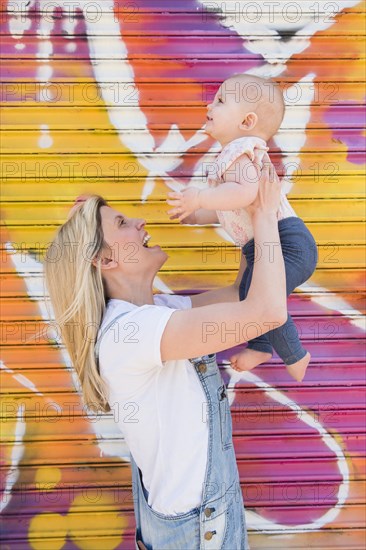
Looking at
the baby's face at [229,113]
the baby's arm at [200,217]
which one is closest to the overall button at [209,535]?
the baby's arm at [200,217]

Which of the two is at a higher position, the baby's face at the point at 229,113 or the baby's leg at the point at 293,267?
the baby's face at the point at 229,113

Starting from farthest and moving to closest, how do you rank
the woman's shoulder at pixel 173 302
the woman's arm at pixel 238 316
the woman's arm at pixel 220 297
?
the woman's arm at pixel 220 297 < the woman's shoulder at pixel 173 302 < the woman's arm at pixel 238 316

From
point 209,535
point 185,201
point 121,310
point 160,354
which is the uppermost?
point 185,201

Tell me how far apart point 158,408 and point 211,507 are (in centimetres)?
38

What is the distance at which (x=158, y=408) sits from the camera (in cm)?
220

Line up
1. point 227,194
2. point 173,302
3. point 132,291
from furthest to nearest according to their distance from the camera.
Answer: point 173,302 → point 132,291 → point 227,194

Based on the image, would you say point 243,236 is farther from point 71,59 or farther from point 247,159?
point 71,59

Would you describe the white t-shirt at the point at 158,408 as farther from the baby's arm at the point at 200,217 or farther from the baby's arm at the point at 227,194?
the baby's arm at the point at 200,217

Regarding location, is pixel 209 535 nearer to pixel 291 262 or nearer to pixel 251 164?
pixel 291 262

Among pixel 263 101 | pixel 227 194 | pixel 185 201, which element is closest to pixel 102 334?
pixel 185 201

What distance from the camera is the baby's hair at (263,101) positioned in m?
2.40

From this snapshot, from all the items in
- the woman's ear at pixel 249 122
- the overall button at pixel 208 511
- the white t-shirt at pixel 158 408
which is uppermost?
the woman's ear at pixel 249 122

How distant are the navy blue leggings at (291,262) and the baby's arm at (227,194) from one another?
298 millimetres

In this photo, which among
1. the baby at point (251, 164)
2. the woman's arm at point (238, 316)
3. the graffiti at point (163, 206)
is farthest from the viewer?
the graffiti at point (163, 206)
